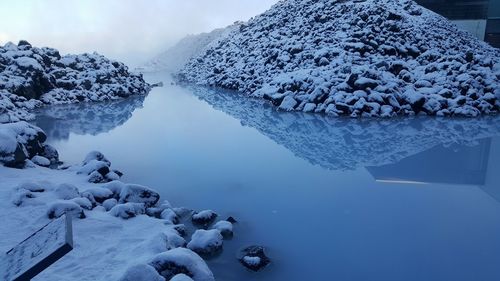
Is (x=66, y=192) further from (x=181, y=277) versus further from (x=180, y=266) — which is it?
(x=181, y=277)

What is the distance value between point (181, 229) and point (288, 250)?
4.67ft

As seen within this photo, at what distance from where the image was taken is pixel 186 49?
328ft

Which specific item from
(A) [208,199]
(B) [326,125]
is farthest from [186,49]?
(A) [208,199]

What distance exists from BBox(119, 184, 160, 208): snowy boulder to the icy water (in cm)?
44

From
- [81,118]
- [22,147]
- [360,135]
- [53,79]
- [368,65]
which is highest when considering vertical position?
[368,65]

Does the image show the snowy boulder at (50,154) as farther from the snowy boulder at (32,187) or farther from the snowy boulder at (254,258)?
the snowy boulder at (254,258)

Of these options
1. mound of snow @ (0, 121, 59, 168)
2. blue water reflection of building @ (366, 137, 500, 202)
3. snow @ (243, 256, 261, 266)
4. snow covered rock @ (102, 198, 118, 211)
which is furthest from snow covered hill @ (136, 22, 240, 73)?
snow @ (243, 256, 261, 266)

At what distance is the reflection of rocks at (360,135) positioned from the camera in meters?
8.80

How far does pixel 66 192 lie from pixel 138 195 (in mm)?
1092

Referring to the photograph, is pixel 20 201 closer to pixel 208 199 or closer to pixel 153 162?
pixel 208 199

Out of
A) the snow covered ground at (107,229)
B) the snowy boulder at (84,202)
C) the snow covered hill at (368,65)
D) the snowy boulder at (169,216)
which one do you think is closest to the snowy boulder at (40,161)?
the snow covered ground at (107,229)

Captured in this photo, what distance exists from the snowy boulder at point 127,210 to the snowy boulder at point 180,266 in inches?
63.4

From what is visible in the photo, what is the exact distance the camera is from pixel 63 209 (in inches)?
193

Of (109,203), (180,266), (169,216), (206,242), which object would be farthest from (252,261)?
(109,203)
